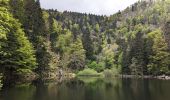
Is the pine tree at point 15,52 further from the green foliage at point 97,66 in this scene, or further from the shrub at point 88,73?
the green foliage at point 97,66

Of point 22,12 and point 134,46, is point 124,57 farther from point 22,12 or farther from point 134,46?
point 22,12

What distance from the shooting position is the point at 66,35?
11831 centimetres

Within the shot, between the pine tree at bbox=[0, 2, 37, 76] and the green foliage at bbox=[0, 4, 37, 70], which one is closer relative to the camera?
the green foliage at bbox=[0, 4, 37, 70]

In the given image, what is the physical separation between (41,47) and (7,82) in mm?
14381

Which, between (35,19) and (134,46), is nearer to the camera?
(35,19)

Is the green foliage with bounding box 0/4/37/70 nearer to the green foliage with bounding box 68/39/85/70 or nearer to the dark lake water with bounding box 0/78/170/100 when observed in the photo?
the dark lake water with bounding box 0/78/170/100

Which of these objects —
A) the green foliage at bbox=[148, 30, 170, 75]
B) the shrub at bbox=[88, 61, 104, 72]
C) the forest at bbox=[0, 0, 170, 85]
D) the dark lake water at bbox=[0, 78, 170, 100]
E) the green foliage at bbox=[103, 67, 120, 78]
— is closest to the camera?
the dark lake water at bbox=[0, 78, 170, 100]

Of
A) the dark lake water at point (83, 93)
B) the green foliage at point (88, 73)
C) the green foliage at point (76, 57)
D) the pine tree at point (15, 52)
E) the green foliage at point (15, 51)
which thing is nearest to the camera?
the dark lake water at point (83, 93)

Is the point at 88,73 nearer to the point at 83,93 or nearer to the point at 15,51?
the point at 15,51

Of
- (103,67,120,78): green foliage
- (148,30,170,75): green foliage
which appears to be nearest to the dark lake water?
(148,30,170,75): green foliage

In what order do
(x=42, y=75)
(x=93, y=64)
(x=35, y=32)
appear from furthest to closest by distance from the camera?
1. (x=93, y=64)
2. (x=35, y=32)
3. (x=42, y=75)

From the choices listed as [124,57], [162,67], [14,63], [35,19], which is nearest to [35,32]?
[35,19]

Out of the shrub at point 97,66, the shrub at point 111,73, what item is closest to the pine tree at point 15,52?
the shrub at point 111,73

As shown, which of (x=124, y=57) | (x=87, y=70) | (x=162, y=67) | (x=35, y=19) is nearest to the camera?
(x=35, y=19)
